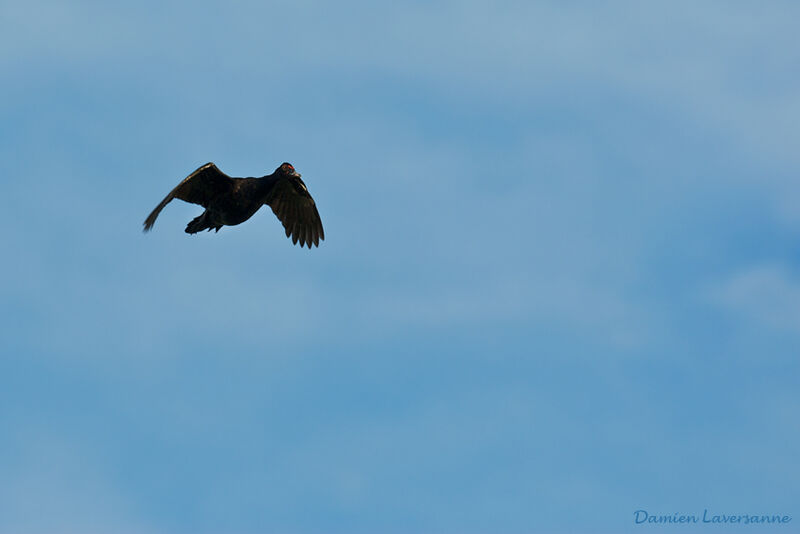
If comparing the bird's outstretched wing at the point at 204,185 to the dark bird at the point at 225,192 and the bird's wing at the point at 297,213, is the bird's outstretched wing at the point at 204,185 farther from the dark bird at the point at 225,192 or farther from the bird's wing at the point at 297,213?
the bird's wing at the point at 297,213

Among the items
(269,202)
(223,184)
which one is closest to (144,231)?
(223,184)

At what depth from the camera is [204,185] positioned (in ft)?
73.6

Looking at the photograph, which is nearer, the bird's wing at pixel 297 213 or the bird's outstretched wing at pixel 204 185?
the bird's outstretched wing at pixel 204 185

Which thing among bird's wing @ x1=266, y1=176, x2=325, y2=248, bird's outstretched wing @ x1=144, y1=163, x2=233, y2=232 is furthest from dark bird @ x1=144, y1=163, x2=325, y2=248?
bird's wing @ x1=266, y1=176, x2=325, y2=248

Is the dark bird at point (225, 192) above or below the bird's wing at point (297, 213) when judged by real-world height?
below

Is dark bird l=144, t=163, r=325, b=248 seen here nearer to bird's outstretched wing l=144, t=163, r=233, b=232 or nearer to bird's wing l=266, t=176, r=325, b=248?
bird's outstretched wing l=144, t=163, r=233, b=232

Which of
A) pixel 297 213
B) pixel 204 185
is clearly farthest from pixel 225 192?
pixel 297 213

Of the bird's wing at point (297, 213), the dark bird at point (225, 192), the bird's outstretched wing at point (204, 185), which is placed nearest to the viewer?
the bird's outstretched wing at point (204, 185)

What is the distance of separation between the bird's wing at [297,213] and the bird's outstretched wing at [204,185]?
228 centimetres

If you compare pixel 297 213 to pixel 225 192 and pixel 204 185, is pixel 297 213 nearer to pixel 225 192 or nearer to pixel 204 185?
pixel 225 192

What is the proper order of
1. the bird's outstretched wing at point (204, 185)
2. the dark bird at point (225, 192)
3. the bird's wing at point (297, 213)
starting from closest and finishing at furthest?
1. the bird's outstretched wing at point (204, 185)
2. the dark bird at point (225, 192)
3. the bird's wing at point (297, 213)

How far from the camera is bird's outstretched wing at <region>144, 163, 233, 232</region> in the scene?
22109 millimetres

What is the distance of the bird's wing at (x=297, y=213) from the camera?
81.7ft

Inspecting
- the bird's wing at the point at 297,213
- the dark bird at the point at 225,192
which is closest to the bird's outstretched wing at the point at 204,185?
the dark bird at the point at 225,192
